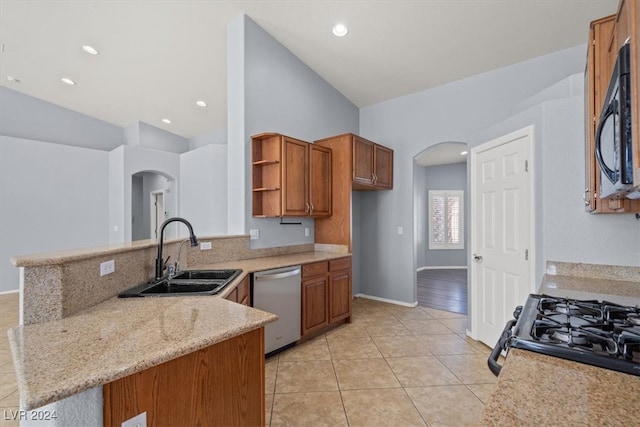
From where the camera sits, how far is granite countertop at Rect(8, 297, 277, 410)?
2.67ft

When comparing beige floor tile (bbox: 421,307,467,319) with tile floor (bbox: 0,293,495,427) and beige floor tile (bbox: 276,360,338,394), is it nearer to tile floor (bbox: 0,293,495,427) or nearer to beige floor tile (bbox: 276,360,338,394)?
tile floor (bbox: 0,293,495,427)

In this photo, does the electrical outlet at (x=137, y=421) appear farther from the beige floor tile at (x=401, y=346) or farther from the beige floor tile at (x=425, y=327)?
the beige floor tile at (x=425, y=327)

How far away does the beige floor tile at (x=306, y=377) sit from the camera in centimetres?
231

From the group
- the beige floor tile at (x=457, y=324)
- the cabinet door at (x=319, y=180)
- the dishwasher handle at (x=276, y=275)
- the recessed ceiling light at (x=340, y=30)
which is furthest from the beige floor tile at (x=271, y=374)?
the recessed ceiling light at (x=340, y=30)

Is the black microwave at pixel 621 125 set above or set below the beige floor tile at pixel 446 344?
above

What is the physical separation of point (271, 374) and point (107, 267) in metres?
1.63

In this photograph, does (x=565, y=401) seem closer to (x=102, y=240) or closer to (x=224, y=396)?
(x=224, y=396)

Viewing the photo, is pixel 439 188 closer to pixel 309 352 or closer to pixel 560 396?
pixel 309 352

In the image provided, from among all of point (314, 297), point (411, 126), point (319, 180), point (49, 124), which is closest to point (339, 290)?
point (314, 297)

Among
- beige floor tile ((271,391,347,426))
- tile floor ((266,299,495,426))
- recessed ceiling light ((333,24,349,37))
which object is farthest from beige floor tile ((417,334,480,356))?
recessed ceiling light ((333,24,349,37))

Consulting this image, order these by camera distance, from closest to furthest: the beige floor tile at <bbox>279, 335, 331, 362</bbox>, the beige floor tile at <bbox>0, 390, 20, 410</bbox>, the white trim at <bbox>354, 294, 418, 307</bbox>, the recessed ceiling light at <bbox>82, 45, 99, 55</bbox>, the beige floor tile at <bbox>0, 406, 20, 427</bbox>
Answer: the beige floor tile at <bbox>0, 406, 20, 427</bbox>
the beige floor tile at <bbox>0, 390, 20, 410</bbox>
the beige floor tile at <bbox>279, 335, 331, 362</bbox>
the recessed ceiling light at <bbox>82, 45, 99, 55</bbox>
the white trim at <bbox>354, 294, 418, 307</bbox>

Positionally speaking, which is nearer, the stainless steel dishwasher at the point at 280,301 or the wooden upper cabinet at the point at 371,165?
the stainless steel dishwasher at the point at 280,301

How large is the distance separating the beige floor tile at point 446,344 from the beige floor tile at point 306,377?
1146 millimetres

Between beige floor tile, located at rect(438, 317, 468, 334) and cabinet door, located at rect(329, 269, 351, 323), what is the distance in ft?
4.16
